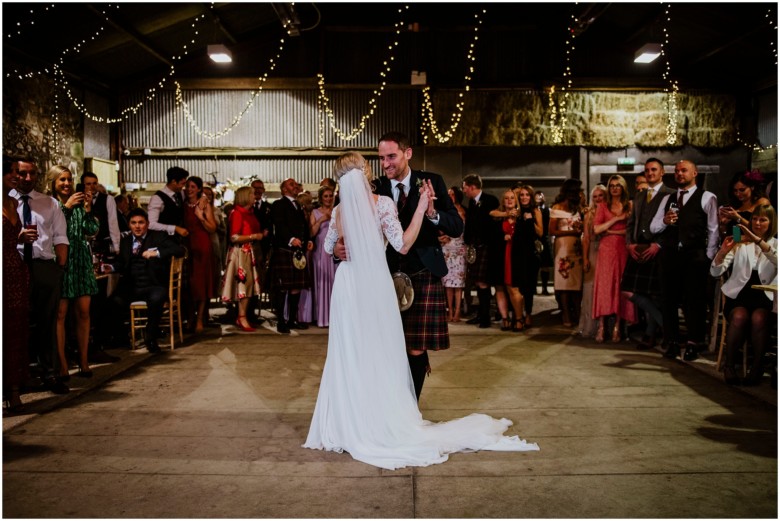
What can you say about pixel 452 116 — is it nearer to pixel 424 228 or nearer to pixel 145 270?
pixel 145 270

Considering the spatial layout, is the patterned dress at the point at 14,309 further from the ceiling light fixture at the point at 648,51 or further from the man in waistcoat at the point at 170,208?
the ceiling light fixture at the point at 648,51

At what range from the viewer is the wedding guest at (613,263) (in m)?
6.94

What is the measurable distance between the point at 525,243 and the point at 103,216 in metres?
4.62

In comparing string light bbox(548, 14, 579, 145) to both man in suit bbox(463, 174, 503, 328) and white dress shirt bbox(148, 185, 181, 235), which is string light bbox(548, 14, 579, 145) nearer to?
man in suit bbox(463, 174, 503, 328)

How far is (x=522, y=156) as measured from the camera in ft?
45.1

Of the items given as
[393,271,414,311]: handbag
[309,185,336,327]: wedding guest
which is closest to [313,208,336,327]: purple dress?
[309,185,336,327]: wedding guest

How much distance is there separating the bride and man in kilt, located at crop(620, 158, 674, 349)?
126 inches

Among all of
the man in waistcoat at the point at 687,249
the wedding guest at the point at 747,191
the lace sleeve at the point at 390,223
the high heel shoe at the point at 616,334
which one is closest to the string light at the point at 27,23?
the lace sleeve at the point at 390,223

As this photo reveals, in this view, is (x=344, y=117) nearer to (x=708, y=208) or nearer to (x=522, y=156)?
(x=522, y=156)

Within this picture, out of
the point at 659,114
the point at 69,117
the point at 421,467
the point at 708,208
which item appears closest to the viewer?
the point at 421,467

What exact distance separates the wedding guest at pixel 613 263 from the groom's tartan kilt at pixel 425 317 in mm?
3612

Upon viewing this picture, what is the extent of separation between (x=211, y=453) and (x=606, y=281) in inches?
186

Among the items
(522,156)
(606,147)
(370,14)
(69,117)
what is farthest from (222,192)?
(606,147)

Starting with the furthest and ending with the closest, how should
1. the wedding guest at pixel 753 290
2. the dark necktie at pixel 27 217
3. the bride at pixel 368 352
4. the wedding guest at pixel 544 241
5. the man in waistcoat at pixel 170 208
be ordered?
1. the wedding guest at pixel 544 241
2. the man in waistcoat at pixel 170 208
3. the wedding guest at pixel 753 290
4. the dark necktie at pixel 27 217
5. the bride at pixel 368 352
